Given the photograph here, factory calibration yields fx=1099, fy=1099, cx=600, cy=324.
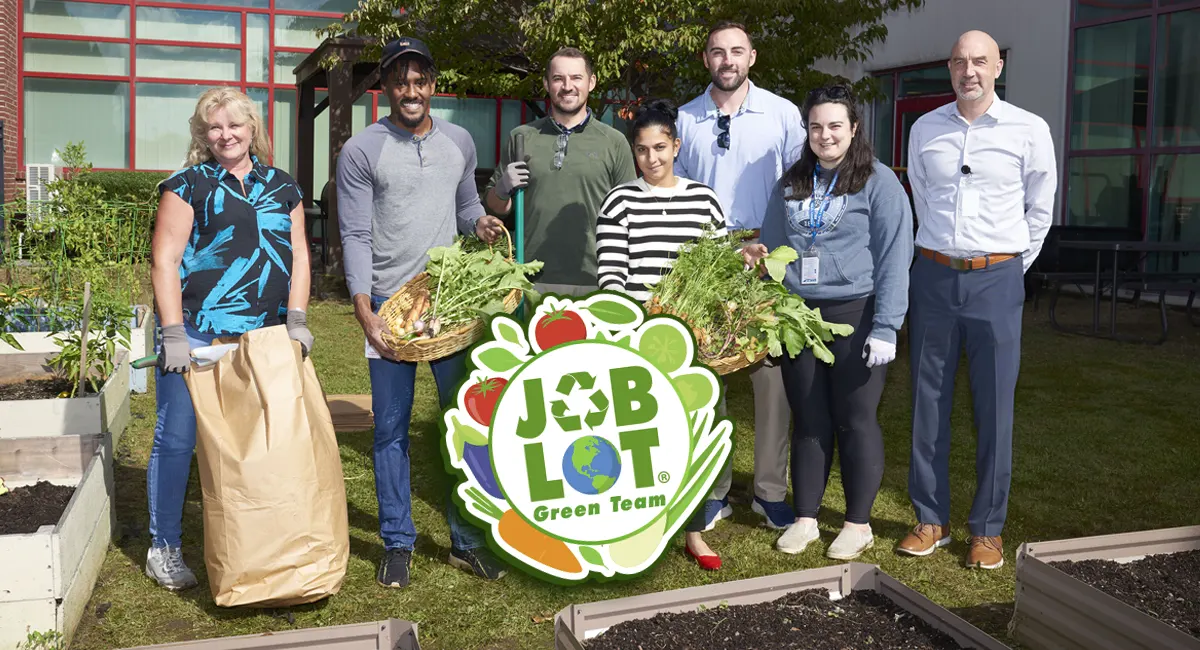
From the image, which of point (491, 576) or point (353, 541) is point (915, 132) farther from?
point (353, 541)

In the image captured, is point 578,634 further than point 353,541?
No

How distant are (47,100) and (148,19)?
250 centimetres

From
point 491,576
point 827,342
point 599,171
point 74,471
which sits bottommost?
point 491,576


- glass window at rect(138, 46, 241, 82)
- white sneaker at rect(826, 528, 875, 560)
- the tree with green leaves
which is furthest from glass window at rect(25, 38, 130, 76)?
white sneaker at rect(826, 528, 875, 560)

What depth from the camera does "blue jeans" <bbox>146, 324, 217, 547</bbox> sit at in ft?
13.6

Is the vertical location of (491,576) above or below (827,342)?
below

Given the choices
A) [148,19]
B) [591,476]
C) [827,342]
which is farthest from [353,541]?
[148,19]

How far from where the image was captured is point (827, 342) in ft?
14.9

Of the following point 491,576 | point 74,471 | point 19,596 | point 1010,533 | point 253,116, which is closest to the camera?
point 19,596

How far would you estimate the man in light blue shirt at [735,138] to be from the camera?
4.71m

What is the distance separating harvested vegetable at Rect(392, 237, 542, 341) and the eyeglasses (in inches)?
29.1

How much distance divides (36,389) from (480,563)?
11.3 feet

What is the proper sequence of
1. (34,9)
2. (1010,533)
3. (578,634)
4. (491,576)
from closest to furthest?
(578,634), (491,576), (1010,533), (34,9)

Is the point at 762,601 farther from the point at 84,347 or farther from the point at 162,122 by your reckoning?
the point at 162,122
